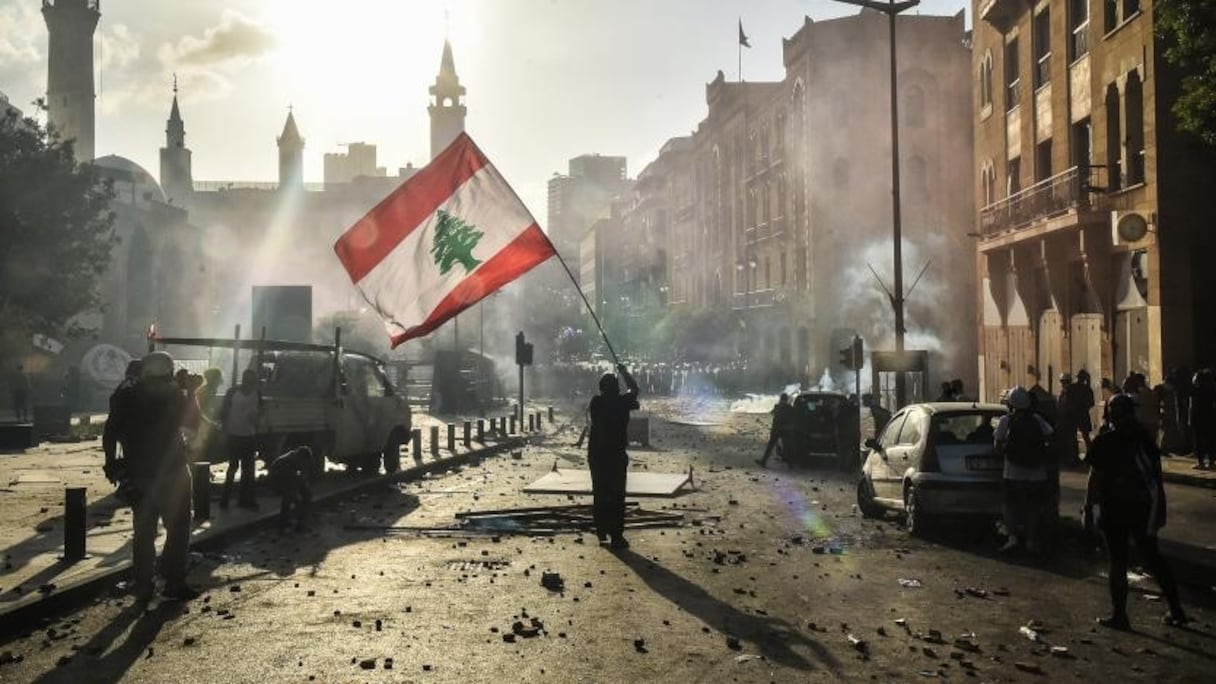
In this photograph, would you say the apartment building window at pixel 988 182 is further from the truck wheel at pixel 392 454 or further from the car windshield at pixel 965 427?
the car windshield at pixel 965 427

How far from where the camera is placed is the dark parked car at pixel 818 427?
2195 cm

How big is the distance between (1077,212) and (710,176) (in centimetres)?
5439

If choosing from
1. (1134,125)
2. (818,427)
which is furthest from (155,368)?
(1134,125)

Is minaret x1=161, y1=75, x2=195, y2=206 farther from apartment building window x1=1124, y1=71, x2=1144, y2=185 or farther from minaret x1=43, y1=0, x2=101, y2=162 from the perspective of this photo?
apartment building window x1=1124, y1=71, x2=1144, y2=185

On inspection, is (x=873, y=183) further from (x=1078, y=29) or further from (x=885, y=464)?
(x=885, y=464)

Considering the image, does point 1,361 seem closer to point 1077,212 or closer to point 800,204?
point 800,204

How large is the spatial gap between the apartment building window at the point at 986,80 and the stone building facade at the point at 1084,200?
0.06 meters

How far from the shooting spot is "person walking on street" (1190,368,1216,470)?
18656 mm

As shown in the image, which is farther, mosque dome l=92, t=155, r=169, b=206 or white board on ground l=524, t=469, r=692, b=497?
mosque dome l=92, t=155, r=169, b=206

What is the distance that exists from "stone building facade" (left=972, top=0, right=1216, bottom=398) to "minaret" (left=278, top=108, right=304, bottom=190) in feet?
423

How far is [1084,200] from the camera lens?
24.7m

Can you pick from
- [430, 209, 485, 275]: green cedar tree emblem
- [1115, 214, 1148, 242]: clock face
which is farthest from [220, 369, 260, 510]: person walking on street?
[1115, 214, 1148, 242]: clock face

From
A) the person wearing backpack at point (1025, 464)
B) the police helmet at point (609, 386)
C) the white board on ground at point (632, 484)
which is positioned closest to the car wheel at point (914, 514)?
the person wearing backpack at point (1025, 464)

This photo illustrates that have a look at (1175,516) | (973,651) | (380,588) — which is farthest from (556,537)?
(1175,516)
